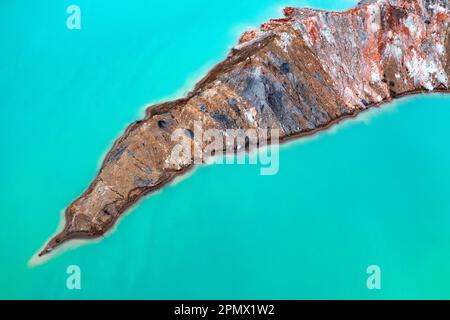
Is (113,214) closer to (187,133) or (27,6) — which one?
(187,133)

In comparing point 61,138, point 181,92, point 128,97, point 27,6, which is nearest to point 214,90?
point 181,92

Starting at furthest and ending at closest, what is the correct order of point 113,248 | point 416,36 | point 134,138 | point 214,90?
point 416,36
point 214,90
point 134,138
point 113,248

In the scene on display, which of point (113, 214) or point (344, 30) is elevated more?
point (344, 30)

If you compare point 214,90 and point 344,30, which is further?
point 344,30

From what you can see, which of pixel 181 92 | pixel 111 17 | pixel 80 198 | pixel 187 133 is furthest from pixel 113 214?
pixel 111 17

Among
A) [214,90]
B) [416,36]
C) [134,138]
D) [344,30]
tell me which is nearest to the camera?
[134,138]

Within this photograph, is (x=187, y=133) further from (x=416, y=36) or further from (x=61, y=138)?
(x=416, y=36)

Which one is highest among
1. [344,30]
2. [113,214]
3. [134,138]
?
[344,30]
